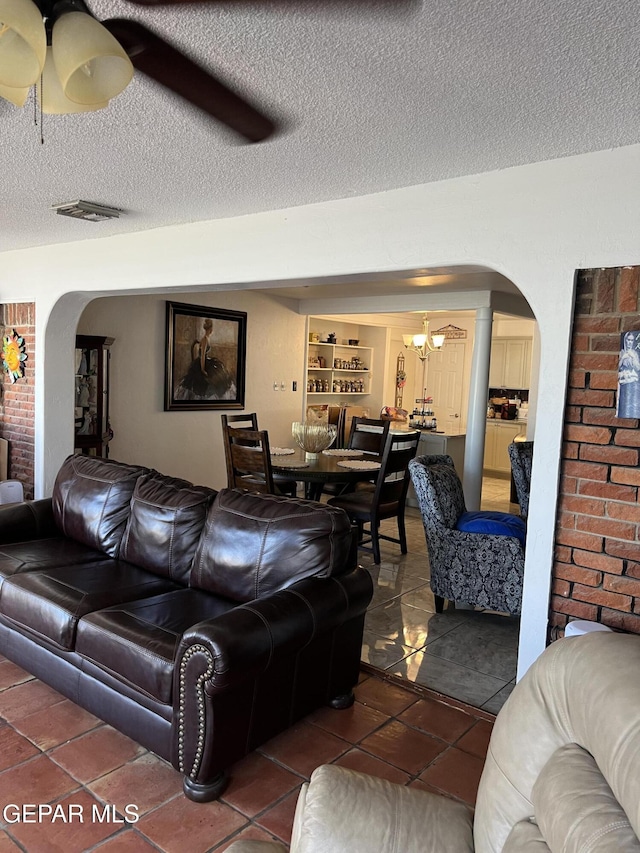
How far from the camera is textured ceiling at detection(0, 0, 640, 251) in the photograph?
4.65ft

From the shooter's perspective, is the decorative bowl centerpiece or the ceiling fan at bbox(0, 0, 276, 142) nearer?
the ceiling fan at bbox(0, 0, 276, 142)

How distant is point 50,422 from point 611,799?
14.9 feet

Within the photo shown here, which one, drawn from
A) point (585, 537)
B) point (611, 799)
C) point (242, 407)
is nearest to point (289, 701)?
point (585, 537)

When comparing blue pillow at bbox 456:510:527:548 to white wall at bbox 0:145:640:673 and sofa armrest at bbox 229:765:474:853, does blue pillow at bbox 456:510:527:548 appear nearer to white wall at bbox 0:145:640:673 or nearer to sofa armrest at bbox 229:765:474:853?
white wall at bbox 0:145:640:673

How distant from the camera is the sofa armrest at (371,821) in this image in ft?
4.29

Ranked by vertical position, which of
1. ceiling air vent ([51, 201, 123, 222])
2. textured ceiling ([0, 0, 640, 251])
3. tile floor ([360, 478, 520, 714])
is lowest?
tile floor ([360, 478, 520, 714])

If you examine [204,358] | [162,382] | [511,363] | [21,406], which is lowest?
[21,406]

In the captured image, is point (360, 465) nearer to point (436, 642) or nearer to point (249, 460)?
point (249, 460)

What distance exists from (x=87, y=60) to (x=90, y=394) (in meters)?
4.29

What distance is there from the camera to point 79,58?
122 cm

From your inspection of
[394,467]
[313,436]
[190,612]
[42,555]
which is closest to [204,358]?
[313,436]

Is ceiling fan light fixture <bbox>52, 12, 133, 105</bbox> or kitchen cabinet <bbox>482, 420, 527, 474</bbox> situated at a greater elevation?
ceiling fan light fixture <bbox>52, 12, 133, 105</bbox>

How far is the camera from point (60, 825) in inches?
80.9

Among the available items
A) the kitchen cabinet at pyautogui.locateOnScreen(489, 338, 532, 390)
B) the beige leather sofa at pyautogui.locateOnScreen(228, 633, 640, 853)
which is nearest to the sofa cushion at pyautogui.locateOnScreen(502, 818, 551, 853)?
the beige leather sofa at pyautogui.locateOnScreen(228, 633, 640, 853)
